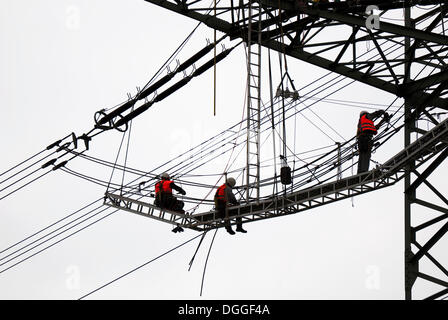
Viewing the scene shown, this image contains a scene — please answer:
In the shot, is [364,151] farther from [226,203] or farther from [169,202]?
[169,202]

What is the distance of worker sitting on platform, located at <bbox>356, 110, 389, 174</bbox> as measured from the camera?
34.1 meters

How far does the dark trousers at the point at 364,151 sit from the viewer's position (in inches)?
1341

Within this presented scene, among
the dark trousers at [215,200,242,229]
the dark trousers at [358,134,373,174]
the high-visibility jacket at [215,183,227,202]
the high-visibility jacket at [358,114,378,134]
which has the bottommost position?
the dark trousers at [215,200,242,229]

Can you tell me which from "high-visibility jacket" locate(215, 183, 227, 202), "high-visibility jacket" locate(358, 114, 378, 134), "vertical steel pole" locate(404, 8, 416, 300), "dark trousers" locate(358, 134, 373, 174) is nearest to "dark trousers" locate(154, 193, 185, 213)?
"high-visibility jacket" locate(215, 183, 227, 202)

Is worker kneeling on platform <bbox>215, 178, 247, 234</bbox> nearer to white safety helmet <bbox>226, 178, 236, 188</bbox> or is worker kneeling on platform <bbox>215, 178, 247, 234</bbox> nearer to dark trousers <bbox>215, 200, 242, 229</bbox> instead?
dark trousers <bbox>215, 200, 242, 229</bbox>

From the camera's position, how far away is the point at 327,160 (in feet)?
113

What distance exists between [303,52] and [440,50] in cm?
366

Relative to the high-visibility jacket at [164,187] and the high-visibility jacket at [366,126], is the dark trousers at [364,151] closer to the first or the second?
the high-visibility jacket at [366,126]

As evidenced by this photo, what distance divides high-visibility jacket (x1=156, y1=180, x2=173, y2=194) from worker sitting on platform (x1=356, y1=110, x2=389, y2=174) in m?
5.48

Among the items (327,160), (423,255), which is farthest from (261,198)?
(423,255)

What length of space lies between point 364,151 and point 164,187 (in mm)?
5811

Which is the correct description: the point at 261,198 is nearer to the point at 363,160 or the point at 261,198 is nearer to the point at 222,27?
the point at 363,160

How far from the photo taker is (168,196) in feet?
119

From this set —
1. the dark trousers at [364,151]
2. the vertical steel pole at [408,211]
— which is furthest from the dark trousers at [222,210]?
the vertical steel pole at [408,211]
